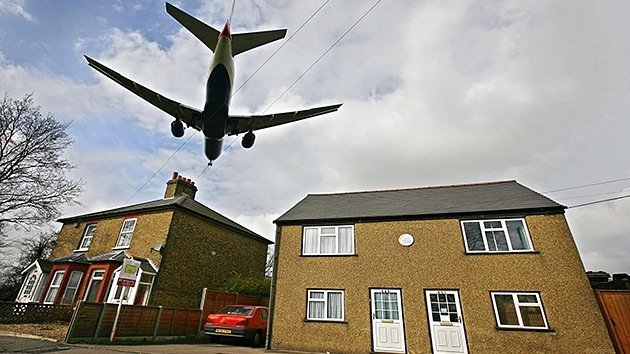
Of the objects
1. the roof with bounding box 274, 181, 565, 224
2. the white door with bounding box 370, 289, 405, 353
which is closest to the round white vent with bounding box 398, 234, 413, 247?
the roof with bounding box 274, 181, 565, 224

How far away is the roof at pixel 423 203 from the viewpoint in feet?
40.0

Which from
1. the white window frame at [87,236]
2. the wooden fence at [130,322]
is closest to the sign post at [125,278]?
the wooden fence at [130,322]

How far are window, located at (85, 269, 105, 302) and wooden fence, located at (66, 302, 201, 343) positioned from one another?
5429 millimetres

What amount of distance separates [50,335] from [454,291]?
13.2 meters

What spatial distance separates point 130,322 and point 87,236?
1112cm

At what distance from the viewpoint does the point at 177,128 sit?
32.8ft

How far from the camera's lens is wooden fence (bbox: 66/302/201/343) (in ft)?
31.7

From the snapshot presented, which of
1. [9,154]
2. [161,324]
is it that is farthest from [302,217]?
[9,154]

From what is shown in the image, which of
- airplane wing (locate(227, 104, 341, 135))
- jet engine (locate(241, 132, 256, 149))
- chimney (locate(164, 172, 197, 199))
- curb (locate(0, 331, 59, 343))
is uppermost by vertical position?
chimney (locate(164, 172, 197, 199))

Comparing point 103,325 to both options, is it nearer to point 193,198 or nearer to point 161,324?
point 161,324

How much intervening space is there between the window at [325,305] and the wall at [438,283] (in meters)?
0.23

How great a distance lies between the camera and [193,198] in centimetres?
2122

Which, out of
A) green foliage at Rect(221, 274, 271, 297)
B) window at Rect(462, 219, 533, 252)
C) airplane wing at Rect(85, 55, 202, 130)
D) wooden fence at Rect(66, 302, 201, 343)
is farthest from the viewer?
green foliage at Rect(221, 274, 271, 297)

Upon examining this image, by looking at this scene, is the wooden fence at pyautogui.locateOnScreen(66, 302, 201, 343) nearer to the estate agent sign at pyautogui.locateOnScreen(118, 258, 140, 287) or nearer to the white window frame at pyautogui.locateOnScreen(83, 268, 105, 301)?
the estate agent sign at pyautogui.locateOnScreen(118, 258, 140, 287)
